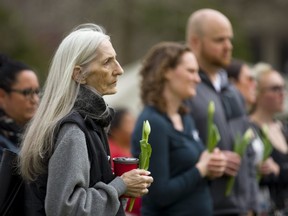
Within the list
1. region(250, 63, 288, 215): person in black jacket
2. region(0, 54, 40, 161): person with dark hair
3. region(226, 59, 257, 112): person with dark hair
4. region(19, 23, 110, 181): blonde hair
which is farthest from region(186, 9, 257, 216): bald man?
region(19, 23, 110, 181): blonde hair

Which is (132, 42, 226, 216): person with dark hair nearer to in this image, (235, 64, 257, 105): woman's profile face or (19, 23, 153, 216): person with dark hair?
(19, 23, 153, 216): person with dark hair

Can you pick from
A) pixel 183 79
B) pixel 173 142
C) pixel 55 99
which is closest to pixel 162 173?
pixel 173 142

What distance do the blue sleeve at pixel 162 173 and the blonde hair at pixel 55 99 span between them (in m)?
1.66

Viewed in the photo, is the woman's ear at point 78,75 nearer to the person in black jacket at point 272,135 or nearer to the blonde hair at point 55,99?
the blonde hair at point 55,99

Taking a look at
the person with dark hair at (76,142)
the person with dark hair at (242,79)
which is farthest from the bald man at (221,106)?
the person with dark hair at (76,142)

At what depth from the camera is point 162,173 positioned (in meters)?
6.27

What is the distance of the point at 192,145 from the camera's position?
6535mm

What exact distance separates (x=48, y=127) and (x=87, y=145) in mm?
208

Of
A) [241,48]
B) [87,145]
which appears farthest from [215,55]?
[241,48]

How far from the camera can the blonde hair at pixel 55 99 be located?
14.9 feet

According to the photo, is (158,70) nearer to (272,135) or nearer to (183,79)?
(183,79)

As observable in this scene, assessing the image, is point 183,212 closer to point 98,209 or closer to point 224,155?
point 224,155

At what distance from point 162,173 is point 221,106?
4.47 ft

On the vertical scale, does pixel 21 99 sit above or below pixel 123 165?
above
